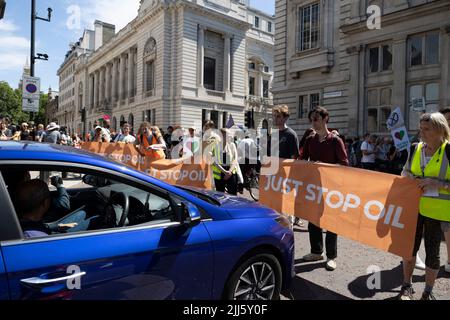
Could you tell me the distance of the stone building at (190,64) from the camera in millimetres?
43750

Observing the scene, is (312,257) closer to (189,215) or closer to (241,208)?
(241,208)

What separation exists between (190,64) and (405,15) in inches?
1119

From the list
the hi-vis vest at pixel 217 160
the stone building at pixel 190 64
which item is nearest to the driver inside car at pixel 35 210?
the hi-vis vest at pixel 217 160

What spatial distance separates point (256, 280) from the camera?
3307 millimetres


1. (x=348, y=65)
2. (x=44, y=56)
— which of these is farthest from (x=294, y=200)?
(x=348, y=65)

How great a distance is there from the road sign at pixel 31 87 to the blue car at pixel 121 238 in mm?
11818

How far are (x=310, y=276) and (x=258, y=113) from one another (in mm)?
53082

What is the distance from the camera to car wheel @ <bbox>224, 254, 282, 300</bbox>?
312cm

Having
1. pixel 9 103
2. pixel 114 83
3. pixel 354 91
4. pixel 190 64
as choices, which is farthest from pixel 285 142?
pixel 9 103


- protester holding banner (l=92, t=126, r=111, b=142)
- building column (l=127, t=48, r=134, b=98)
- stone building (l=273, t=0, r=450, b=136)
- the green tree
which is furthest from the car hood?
the green tree

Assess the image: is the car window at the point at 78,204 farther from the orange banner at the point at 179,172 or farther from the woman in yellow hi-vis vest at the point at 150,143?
the woman in yellow hi-vis vest at the point at 150,143

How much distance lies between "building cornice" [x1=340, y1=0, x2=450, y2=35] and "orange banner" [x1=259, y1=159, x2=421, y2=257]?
16.7m
